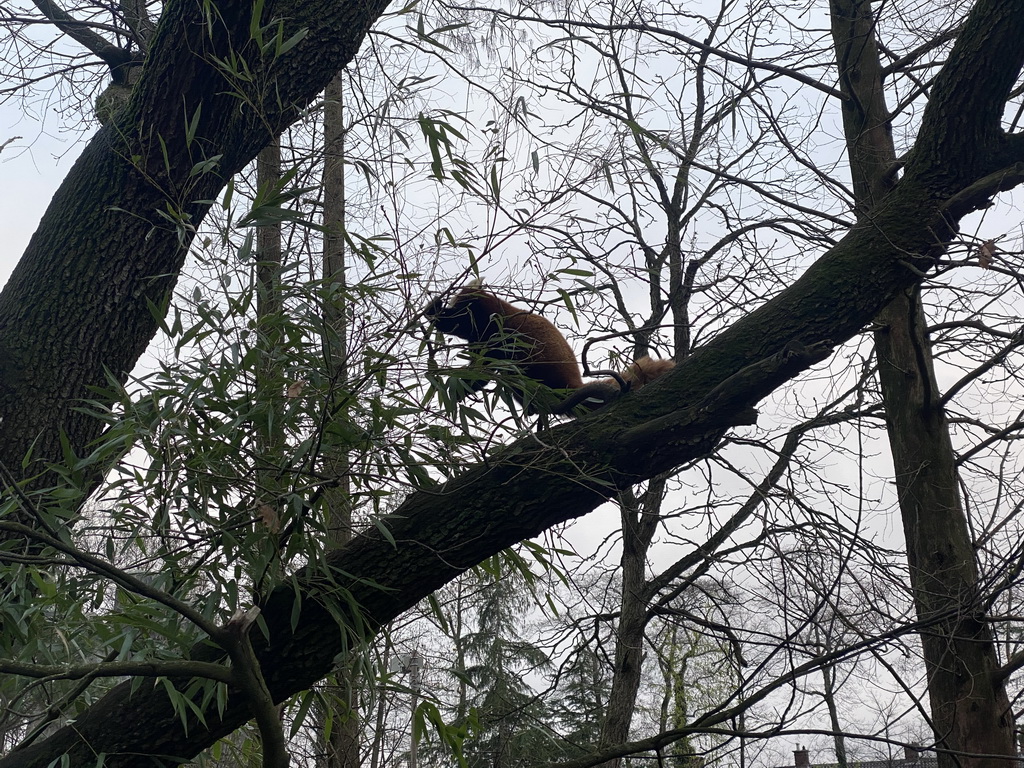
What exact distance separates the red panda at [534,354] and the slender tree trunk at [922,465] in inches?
54.4

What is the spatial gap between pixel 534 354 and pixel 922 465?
6.82ft

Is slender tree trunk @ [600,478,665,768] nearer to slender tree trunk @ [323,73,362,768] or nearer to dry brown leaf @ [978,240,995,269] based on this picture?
slender tree trunk @ [323,73,362,768]

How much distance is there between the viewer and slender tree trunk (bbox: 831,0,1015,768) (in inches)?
142

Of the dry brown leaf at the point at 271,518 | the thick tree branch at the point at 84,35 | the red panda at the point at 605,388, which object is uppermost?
the thick tree branch at the point at 84,35

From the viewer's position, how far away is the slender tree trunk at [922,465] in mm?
3602

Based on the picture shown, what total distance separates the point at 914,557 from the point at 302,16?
3569 millimetres

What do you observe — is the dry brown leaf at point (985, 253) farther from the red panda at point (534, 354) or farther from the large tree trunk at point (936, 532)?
the large tree trunk at point (936, 532)

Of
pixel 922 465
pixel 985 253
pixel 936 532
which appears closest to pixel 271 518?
pixel 985 253

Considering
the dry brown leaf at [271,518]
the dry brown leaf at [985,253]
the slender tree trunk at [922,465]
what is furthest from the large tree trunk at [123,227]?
the slender tree trunk at [922,465]

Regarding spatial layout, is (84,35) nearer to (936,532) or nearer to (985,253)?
(985,253)

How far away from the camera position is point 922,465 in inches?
154

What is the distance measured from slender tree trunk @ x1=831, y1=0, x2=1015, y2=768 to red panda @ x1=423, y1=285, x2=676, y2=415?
1382 millimetres

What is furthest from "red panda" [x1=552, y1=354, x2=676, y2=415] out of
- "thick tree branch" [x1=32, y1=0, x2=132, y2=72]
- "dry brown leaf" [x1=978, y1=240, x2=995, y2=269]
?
"thick tree branch" [x1=32, y1=0, x2=132, y2=72]

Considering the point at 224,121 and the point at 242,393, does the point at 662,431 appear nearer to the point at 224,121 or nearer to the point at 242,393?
the point at 242,393
